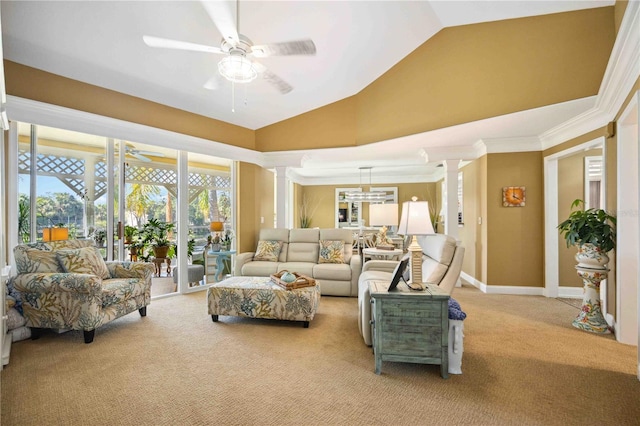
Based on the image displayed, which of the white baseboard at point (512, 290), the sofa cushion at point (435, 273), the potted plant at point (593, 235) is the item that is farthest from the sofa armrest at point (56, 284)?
the white baseboard at point (512, 290)

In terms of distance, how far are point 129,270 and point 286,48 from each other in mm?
3057

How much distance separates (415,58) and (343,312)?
3617 millimetres

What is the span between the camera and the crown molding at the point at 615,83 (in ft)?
7.32

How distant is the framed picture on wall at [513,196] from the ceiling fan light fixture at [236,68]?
428 centimetres

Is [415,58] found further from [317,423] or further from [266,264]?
[317,423]

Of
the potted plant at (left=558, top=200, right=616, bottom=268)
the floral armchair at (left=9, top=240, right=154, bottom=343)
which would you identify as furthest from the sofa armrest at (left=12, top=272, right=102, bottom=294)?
the potted plant at (left=558, top=200, right=616, bottom=268)

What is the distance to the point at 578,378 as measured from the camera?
2.39m

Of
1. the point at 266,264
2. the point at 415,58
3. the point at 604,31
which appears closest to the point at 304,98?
the point at 415,58

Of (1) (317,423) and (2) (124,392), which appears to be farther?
(2) (124,392)

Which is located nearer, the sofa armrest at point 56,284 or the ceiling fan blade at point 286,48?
the ceiling fan blade at point 286,48

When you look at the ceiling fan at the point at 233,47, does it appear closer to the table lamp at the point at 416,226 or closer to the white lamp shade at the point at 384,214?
the table lamp at the point at 416,226

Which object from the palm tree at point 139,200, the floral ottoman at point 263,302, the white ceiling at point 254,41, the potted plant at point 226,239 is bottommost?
the floral ottoman at point 263,302

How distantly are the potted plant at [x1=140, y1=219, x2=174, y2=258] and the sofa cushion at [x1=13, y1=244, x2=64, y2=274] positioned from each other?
1.43m

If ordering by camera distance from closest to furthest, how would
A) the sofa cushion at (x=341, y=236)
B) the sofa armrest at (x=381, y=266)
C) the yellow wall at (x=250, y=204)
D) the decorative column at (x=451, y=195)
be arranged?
the sofa armrest at (x=381, y=266) < the sofa cushion at (x=341, y=236) < the decorative column at (x=451, y=195) < the yellow wall at (x=250, y=204)
